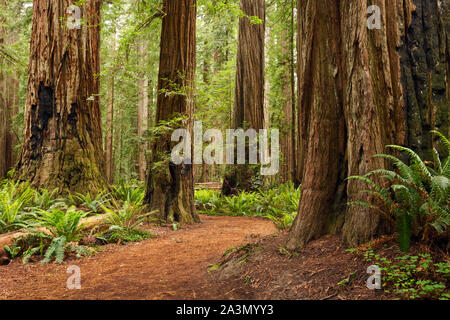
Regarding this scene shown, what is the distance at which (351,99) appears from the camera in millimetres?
3186

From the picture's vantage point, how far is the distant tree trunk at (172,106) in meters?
6.78

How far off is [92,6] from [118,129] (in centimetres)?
1896

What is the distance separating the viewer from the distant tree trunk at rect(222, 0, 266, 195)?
1123 cm

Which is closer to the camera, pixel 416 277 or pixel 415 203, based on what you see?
pixel 416 277

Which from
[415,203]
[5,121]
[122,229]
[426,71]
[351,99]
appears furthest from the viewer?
[5,121]

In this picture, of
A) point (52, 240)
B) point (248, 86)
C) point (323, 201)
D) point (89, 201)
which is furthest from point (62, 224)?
point (248, 86)

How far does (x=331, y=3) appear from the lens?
11.9 feet

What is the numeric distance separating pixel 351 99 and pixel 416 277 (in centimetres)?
180

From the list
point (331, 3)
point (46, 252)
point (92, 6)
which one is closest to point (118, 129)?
point (92, 6)

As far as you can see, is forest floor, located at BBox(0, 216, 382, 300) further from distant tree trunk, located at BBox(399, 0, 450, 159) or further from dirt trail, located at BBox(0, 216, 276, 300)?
distant tree trunk, located at BBox(399, 0, 450, 159)

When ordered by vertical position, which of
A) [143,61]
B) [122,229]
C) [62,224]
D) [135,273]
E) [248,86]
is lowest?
[135,273]

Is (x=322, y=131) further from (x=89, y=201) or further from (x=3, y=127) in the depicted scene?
(x=3, y=127)

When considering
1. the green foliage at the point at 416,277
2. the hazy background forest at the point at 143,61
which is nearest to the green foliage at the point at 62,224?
the hazy background forest at the point at 143,61

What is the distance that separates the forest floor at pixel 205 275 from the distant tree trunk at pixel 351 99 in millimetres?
345
